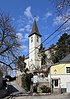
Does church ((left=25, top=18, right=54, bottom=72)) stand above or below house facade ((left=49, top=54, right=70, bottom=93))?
above

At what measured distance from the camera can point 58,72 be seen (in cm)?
4316

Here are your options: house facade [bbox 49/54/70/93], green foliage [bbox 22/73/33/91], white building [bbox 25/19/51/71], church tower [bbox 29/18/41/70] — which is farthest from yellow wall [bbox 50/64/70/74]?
church tower [bbox 29/18/41/70]

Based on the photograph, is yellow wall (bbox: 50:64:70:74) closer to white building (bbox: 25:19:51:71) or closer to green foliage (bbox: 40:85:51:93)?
green foliage (bbox: 40:85:51:93)

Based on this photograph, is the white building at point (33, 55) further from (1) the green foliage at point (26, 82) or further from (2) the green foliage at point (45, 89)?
(2) the green foliage at point (45, 89)

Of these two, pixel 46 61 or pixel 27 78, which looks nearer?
pixel 27 78

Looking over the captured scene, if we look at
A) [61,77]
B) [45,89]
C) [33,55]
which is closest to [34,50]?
[33,55]

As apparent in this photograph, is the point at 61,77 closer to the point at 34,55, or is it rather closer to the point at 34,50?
the point at 34,50

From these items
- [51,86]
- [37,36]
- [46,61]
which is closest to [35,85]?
[51,86]

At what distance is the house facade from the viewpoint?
41562mm

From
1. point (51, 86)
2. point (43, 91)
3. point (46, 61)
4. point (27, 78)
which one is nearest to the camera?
point (43, 91)

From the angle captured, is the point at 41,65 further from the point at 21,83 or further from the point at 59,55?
the point at 21,83

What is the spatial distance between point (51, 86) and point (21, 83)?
11526 millimetres

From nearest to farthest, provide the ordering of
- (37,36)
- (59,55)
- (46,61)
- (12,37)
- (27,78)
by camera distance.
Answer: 1. (12,37)
2. (27,78)
3. (59,55)
4. (46,61)
5. (37,36)

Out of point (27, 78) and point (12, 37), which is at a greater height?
point (12, 37)
